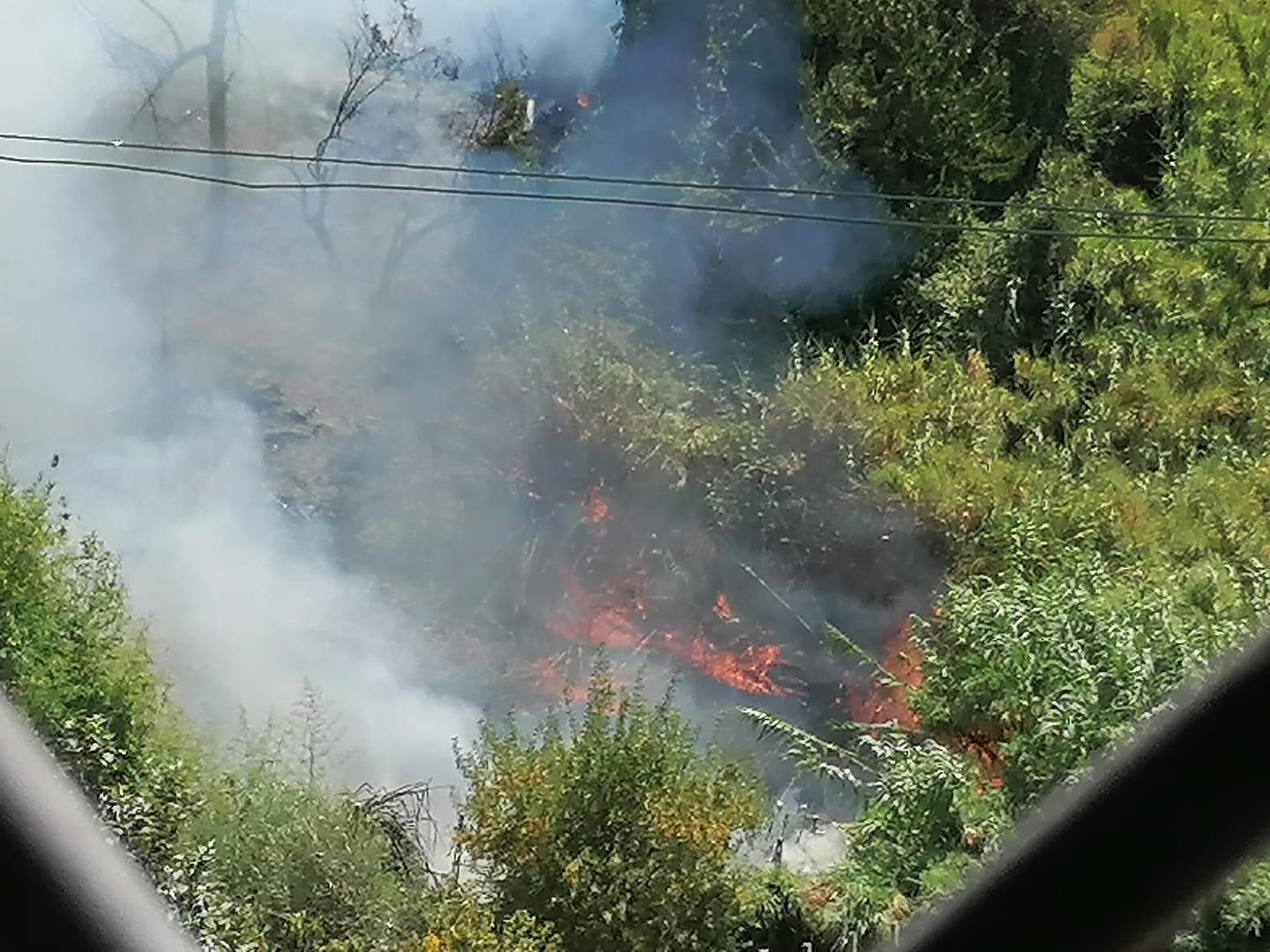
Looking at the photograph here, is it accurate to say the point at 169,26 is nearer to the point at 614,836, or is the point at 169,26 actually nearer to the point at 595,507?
the point at 595,507

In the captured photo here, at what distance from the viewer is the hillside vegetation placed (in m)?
1.50

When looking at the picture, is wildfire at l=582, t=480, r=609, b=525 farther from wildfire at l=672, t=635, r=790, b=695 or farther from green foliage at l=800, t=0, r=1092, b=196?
green foliage at l=800, t=0, r=1092, b=196

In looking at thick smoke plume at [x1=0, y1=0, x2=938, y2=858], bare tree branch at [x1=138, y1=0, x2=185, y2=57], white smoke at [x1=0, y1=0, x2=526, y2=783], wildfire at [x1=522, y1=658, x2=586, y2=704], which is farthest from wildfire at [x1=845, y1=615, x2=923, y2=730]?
bare tree branch at [x1=138, y1=0, x2=185, y2=57]

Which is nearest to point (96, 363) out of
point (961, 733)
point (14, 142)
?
point (14, 142)

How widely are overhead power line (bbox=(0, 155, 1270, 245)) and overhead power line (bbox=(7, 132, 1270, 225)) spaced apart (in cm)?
3

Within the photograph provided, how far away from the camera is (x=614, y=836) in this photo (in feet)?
4.98

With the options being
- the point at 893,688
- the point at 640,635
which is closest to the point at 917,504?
the point at 893,688

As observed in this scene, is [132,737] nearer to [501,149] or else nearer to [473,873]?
[473,873]

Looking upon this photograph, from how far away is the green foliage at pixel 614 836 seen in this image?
4.86 ft

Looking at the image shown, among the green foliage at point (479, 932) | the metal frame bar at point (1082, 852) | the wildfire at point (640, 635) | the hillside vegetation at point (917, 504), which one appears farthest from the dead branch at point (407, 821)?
the metal frame bar at point (1082, 852)

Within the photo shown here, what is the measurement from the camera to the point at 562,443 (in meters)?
2.20

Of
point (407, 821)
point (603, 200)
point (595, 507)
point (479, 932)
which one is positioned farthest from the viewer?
point (603, 200)

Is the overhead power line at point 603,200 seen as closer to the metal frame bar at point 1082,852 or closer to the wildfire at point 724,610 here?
the wildfire at point 724,610

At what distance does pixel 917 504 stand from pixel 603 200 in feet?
2.44
